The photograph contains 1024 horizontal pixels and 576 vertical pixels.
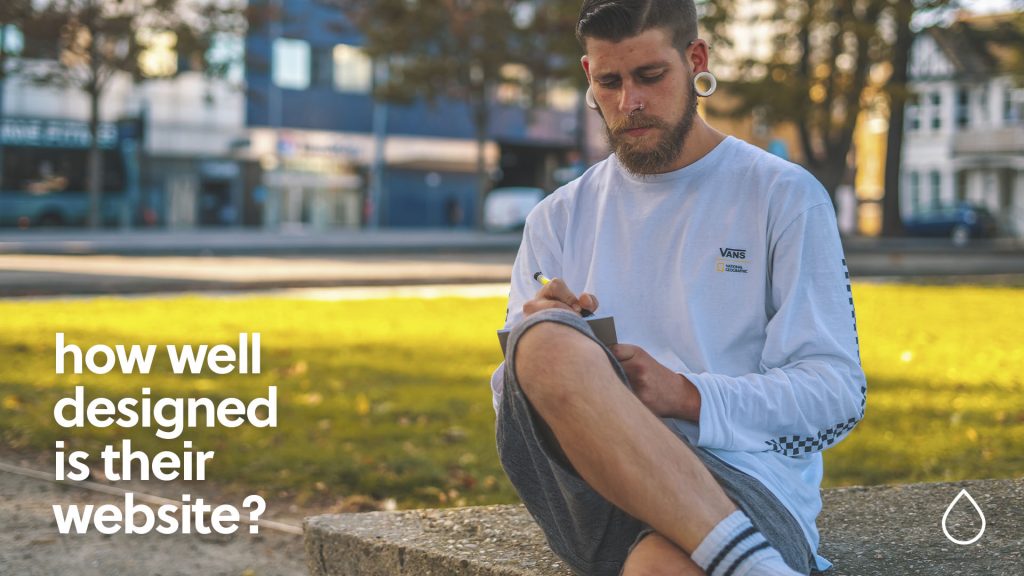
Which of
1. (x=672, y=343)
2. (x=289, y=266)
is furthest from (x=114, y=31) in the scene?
(x=672, y=343)

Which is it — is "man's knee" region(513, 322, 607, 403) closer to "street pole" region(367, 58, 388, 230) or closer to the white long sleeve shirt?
the white long sleeve shirt

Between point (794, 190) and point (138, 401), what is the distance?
Answer: 5.53 metres

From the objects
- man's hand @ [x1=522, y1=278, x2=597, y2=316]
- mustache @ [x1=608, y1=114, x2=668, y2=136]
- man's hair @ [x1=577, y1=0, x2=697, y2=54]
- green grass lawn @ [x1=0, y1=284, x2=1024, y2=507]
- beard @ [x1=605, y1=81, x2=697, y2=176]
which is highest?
man's hair @ [x1=577, y1=0, x2=697, y2=54]

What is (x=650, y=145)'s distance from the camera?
307 centimetres

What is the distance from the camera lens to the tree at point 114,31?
33344 millimetres

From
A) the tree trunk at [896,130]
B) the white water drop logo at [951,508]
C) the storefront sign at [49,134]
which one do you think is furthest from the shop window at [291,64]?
the white water drop logo at [951,508]

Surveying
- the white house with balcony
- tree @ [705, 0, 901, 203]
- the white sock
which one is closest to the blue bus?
tree @ [705, 0, 901, 203]

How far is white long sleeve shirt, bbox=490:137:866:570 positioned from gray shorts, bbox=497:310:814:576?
0.09 m

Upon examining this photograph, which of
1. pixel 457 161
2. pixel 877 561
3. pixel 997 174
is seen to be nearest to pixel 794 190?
pixel 877 561

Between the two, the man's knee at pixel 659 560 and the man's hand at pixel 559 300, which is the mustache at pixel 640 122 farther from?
the man's knee at pixel 659 560

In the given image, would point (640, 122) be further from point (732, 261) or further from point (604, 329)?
point (604, 329)

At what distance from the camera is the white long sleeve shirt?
284 cm

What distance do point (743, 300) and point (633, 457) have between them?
57 cm

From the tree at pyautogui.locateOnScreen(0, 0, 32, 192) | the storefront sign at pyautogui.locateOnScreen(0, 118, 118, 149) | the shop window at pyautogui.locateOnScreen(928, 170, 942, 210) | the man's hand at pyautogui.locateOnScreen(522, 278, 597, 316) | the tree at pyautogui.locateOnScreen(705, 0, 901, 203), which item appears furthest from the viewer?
the shop window at pyautogui.locateOnScreen(928, 170, 942, 210)
